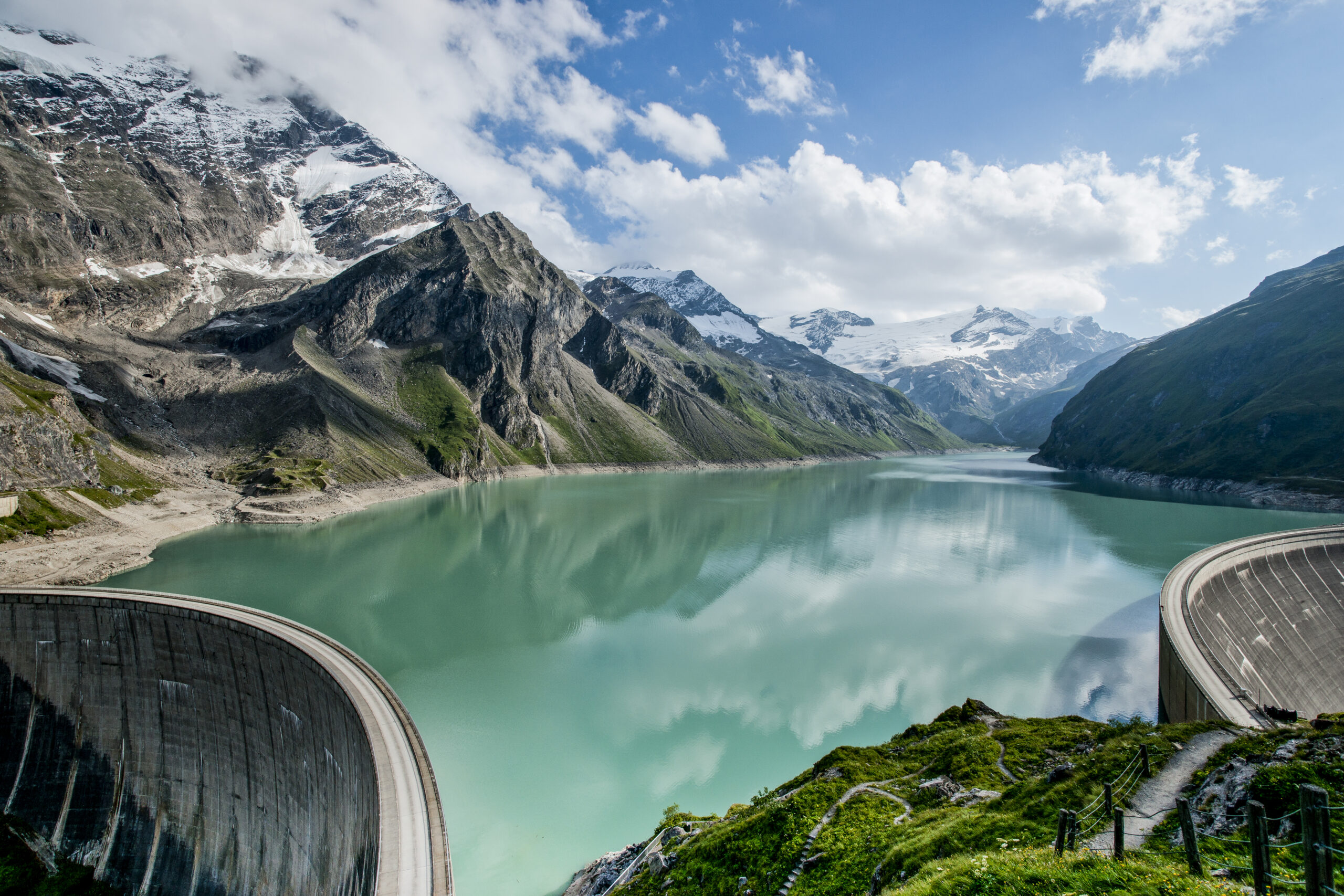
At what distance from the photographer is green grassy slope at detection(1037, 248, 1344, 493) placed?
376 feet

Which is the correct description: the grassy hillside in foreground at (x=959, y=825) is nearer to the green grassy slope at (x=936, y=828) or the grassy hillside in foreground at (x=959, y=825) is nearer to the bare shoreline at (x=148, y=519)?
the green grassy slope at (x=936, y=828)

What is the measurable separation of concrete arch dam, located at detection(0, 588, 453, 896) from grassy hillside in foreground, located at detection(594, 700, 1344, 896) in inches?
397

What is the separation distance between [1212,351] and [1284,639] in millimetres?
180170

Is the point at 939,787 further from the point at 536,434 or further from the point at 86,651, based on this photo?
the point at 536,434

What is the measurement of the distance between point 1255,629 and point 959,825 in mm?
38344

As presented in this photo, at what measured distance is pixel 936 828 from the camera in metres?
11.8

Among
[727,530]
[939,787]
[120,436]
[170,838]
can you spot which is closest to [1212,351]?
[727,530]

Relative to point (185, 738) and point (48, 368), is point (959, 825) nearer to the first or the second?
point (185, 738)

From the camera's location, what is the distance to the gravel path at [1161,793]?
1041 centimetres

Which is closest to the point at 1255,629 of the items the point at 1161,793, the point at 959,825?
the point at 1161,793

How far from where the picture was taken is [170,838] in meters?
23.5

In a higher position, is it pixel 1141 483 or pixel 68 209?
pixel 68 209

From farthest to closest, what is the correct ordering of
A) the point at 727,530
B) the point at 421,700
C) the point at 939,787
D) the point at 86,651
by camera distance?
1. the point at 727,530
2. the point at 421,700
3. the point at 86,651
4. the point at 939,787

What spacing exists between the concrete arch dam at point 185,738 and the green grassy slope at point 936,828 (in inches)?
394
